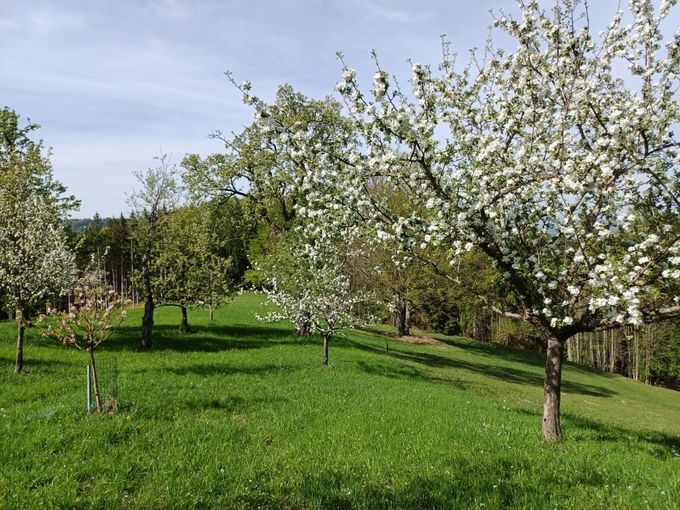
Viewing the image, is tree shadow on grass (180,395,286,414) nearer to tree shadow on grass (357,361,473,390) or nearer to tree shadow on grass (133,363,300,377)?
tree shadow on grass (133,363,300,377)

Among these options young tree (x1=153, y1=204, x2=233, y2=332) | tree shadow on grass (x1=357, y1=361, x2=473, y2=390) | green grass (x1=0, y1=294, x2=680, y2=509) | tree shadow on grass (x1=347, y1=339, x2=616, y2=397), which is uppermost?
young tree (x1=153, y1=204, x2=233, y2=332)

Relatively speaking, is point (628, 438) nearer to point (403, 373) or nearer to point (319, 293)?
point (403, 373)

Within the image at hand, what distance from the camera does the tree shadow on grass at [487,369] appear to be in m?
29.5

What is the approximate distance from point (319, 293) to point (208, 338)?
8.29 metres

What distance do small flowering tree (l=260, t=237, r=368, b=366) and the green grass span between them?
16.6ft

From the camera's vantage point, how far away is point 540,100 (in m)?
9.54

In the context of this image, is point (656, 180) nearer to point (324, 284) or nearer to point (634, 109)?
point (634, 109)

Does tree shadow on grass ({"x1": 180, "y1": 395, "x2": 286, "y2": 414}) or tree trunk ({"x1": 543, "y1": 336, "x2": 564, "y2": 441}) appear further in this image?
tree shadow on grass ({"x1": 180, "y1": 395, "x2": 286, "y2": 414})

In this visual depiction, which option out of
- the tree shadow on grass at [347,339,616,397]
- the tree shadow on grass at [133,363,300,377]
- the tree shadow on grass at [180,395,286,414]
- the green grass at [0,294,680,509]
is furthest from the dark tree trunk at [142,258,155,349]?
the tree shadow on grass at [347,339,616,397]

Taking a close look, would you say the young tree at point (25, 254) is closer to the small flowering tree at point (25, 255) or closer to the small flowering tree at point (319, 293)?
the small flowering tree at point (25, 255)

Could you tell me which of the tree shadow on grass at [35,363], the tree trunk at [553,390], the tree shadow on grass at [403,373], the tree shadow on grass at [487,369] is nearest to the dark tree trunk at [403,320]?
the tree shadow on grass at [487,369]

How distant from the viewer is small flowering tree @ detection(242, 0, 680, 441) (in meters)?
7.67

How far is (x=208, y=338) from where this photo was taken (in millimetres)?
27188

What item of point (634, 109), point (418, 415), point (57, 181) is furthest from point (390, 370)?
point (57, 181)
